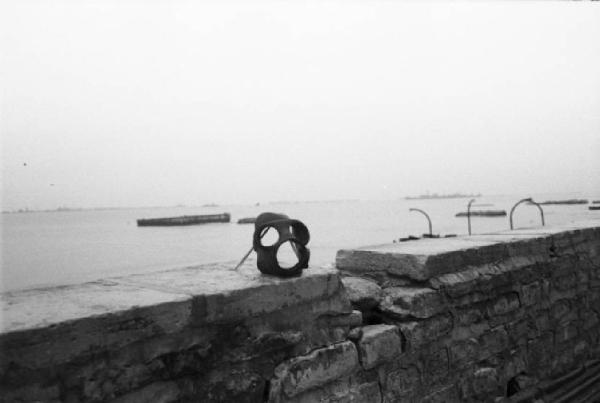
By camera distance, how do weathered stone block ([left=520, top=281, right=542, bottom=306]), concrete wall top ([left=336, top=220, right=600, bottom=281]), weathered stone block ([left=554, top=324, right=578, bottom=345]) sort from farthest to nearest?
1. weathered stone block ([left=554, top=324, right=578, bottom=345])
2. weathered stone block ([left=520, top=281, right=542, bottom=306])
3. concrete wall top ([left=336, top=220, right=600, bottom=281])

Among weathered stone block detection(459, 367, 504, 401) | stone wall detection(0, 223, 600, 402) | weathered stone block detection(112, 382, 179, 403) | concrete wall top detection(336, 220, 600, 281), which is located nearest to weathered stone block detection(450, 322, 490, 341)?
stone wall detection(0, 223, 600, 402)

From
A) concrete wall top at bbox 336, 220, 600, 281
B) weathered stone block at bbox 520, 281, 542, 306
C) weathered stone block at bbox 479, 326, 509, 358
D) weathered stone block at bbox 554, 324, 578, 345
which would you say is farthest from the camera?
weathered stone block at bbox 554, 324, 578, 345

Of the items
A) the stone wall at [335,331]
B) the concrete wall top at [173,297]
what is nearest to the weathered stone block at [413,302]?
the stone wall at [335,331]

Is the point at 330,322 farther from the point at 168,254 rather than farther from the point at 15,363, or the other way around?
the point at 168,254

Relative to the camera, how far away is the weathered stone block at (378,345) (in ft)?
7.88

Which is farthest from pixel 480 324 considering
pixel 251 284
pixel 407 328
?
→ pixel 251 284

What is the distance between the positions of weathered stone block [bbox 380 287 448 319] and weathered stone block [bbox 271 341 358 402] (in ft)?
1.60

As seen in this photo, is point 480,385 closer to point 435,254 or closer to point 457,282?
point 457,282

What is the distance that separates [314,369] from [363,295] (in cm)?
75

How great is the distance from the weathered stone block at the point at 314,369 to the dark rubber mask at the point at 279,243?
16.1 inches

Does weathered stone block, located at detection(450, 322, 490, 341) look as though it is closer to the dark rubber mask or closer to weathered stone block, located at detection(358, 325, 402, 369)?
weathered stone block, located at detection(358, 325, 402, 369)

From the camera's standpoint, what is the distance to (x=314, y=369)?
220cm

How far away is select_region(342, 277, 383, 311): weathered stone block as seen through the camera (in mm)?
2814

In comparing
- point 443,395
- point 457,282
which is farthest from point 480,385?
point 457,282
